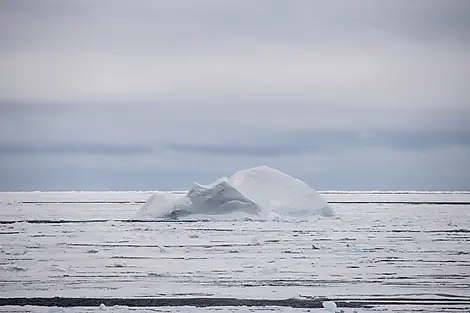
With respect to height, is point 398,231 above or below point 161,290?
above

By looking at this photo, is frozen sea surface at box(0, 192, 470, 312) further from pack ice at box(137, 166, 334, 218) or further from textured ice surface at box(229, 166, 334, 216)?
textured ice surface at box(229, 166, 334, 216)

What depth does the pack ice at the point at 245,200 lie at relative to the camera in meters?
25.8

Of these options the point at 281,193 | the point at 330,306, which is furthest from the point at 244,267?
the point at 281,193

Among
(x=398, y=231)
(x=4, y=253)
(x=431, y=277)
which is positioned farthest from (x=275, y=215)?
(x=431, y=277)

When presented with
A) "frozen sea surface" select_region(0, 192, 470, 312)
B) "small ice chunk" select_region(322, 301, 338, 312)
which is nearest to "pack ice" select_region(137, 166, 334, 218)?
"frozen sea surface" select_region(0, 192, 470, 312)

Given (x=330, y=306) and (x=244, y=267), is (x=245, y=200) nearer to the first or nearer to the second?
(x=244, y=267)

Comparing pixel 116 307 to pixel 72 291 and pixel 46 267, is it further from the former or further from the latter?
pixel 46 267

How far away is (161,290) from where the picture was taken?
29.1 feet

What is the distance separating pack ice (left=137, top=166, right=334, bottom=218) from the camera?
1014 inches

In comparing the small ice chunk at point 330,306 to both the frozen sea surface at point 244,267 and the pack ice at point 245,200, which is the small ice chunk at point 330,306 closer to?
the frozen sea surface at point 244,267

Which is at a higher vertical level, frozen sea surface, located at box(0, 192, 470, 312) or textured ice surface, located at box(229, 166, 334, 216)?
textured ice surface, located at box(229, 166, 334, 216)

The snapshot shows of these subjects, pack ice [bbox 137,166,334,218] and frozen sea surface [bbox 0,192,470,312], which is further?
pack ice [bbox 137,166,334,218]

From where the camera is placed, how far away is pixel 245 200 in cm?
2605

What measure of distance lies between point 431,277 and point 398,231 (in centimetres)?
1029
